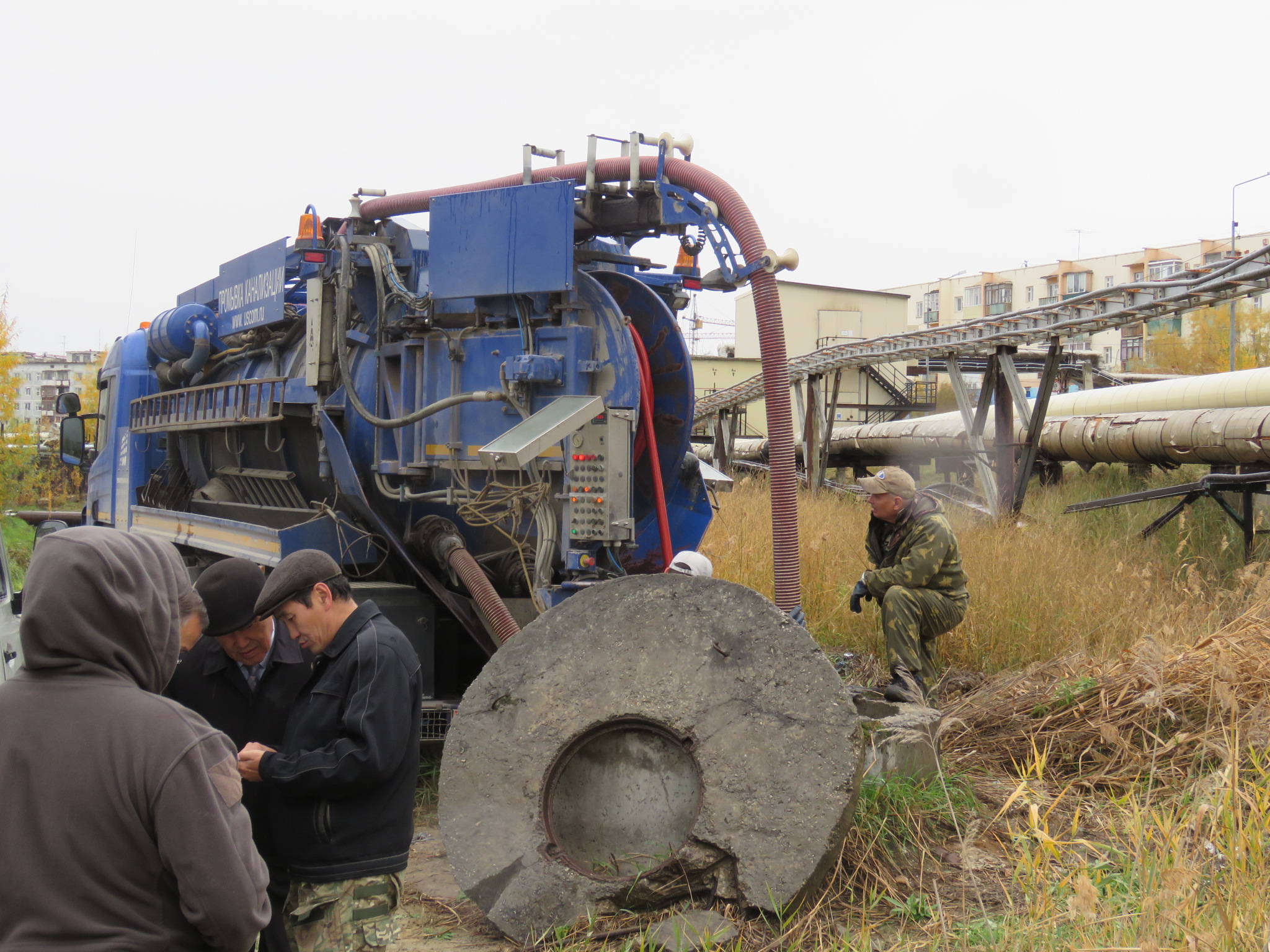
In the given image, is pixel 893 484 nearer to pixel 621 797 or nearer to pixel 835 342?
pixel 621 797

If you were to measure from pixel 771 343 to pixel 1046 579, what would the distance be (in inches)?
154

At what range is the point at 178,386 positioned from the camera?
351 inches

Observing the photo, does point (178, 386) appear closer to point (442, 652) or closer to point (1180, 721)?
point (442, 652)

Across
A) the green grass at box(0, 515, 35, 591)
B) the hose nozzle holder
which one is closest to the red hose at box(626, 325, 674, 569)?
the hose nozzle holder

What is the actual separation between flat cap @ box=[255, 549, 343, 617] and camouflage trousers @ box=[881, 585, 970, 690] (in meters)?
4.00

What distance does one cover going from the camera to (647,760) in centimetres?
411

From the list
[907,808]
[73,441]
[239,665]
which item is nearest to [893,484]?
[907,808]

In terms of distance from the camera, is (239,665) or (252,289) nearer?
(239,665)

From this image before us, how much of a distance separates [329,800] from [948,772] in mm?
3238

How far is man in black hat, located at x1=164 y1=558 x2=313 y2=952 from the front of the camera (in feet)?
10.3

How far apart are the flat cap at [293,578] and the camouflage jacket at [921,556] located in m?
4.04

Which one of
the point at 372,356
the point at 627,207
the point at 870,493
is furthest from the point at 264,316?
the point at 870,493

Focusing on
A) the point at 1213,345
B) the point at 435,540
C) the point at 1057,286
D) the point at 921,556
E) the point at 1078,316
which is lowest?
the point at 921,556

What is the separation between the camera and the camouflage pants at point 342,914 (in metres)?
2.87
